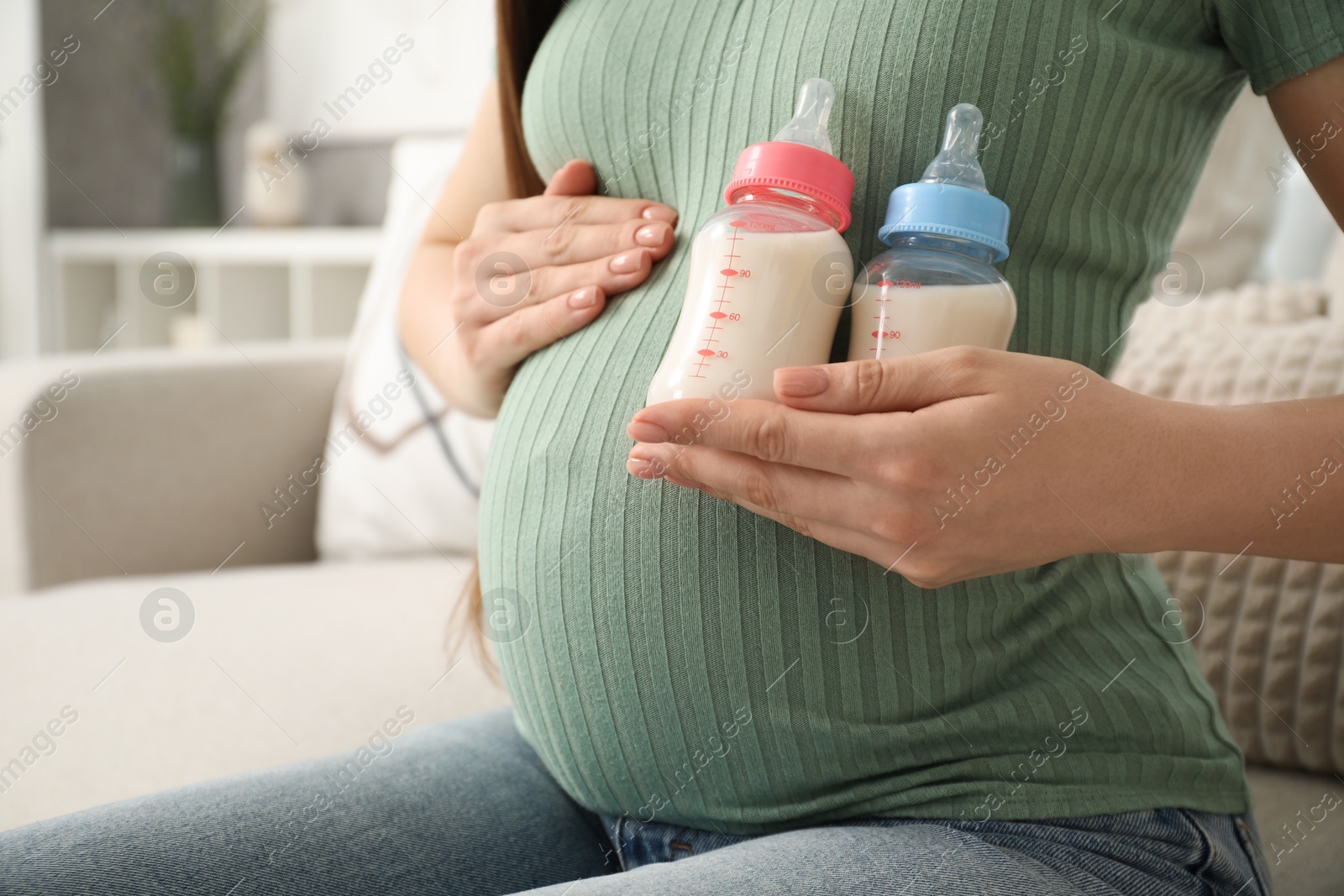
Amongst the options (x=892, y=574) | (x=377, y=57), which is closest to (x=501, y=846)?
(x=892, y=574)

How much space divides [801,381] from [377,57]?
6.63 ft

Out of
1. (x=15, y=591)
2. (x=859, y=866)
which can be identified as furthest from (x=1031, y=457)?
(x=15, y=591)

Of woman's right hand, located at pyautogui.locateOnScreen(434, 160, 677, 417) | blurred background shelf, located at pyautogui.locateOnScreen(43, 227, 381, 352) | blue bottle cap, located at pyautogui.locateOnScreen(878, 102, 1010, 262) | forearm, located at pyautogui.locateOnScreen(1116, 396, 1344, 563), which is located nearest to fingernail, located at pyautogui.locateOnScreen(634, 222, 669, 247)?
woman's right hand, located at pyautogui.locateOnScreen(434, 160, 677, 417)

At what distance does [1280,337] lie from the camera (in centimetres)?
75

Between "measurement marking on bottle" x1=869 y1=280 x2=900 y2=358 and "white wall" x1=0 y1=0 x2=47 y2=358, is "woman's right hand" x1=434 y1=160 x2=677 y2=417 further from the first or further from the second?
"white wall" x1=0 y1=0 x2=47 y2=358

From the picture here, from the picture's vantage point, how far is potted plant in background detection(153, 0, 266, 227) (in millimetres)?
2467

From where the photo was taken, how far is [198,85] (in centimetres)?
251

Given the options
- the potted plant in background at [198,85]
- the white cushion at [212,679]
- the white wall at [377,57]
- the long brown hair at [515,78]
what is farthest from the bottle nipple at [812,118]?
the potted plant in background at [198,85]

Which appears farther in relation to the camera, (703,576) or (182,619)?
(182,619)

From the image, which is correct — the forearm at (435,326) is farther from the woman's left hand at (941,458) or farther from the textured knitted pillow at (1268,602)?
the textured knitted pillow at (1268,602)

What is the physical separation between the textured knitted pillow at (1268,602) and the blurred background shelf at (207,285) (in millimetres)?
1590

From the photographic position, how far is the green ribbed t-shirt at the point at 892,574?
1.50ft

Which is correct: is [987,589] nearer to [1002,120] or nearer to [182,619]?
[1002,120]

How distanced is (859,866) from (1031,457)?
19 centimetres
